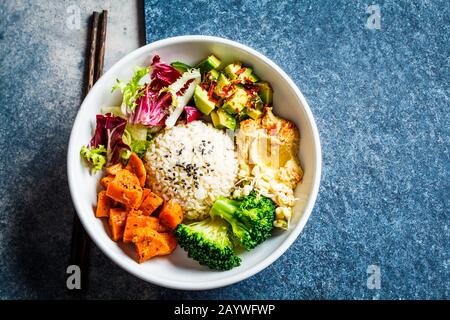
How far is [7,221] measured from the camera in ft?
9.21

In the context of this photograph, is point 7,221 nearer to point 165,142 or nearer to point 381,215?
point 165,142

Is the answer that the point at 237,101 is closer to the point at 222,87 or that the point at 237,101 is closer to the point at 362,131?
the point at 222,87

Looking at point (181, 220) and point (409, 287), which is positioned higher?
point (181, 220)

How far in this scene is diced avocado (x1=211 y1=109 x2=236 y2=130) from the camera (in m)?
2.51

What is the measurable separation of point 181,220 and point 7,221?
102 cm

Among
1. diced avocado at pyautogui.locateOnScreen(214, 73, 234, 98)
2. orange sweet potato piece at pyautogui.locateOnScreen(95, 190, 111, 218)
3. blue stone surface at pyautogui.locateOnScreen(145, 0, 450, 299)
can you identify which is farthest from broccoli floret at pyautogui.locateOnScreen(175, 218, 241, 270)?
diced avocado at pyautogui.locateOnScreen(214, 73, 234, 98)

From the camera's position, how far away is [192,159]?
8.23ft

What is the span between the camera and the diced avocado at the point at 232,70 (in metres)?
2.47

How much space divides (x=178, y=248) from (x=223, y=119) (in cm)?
66

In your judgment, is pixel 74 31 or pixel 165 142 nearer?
pixel 165 142

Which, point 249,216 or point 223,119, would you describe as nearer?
point 249,216

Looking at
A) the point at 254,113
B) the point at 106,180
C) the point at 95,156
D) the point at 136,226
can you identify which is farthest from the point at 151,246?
the point at 254,113
